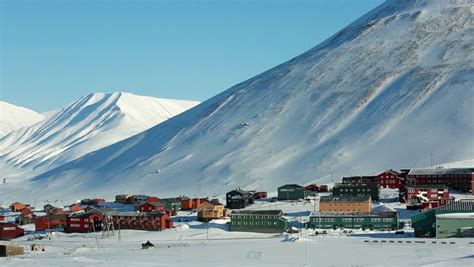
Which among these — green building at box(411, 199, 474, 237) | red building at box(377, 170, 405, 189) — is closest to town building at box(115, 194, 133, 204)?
red building at box(377, 170, 405, 189)

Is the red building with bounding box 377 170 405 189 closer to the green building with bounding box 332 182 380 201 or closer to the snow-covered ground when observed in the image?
the green building with bounding box 332 182 380 201

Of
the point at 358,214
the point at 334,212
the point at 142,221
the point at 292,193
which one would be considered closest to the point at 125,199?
the point at 292,193

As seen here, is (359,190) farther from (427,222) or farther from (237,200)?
(427,222)

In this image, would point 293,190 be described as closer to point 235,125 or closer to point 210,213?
point 210,213

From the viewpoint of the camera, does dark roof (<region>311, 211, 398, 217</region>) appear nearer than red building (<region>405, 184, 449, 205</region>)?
Yes

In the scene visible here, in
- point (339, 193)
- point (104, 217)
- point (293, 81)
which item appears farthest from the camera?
point (293, 81)

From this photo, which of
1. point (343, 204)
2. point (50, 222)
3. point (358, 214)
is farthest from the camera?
point (50, 222)

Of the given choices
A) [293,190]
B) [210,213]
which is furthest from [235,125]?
[210,213]
